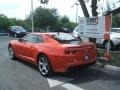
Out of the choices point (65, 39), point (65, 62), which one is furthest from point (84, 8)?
point (65, 62)

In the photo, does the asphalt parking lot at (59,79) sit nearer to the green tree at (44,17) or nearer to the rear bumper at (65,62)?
the rear bumper at (65,62)

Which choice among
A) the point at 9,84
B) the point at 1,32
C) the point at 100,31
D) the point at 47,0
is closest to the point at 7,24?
the point at 1,32

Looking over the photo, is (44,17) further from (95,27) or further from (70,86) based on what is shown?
(70,86)

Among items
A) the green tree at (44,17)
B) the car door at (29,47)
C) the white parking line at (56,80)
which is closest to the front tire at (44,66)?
the white parking line at (56,80)

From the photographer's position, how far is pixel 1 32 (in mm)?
41094

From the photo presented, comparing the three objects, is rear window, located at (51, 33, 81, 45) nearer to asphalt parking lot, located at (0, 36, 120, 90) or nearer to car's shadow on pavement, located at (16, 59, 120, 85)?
car's shadow on pavement, located at (16, 59, 120, 85)

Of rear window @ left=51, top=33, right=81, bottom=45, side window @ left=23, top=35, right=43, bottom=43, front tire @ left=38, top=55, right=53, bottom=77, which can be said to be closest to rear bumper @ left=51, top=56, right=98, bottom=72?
front tire @ left=38, top=55, right=53, bottom=77

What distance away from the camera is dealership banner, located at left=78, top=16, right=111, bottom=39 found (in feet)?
35.6

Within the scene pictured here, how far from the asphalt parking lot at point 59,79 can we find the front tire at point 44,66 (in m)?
0.18

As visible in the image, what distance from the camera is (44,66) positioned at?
897 centimetres

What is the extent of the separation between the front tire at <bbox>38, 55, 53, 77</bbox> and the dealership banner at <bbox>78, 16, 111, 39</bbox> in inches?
123

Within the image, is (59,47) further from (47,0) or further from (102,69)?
(47,0)

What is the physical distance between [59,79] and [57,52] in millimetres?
844

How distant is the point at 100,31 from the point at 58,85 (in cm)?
424
